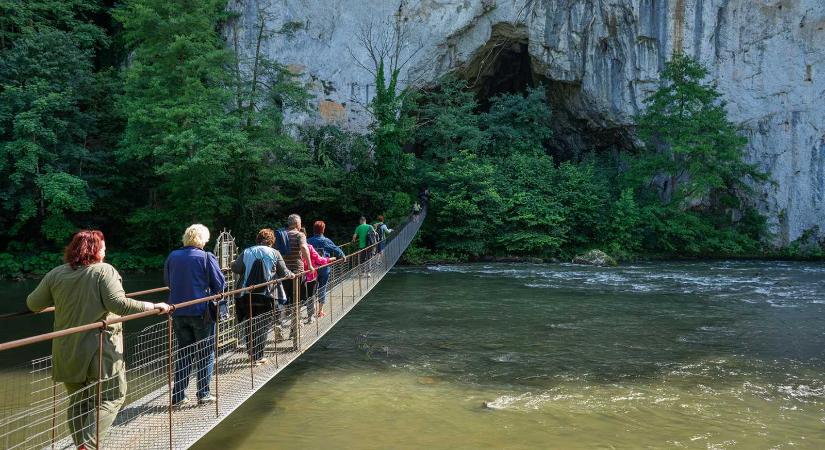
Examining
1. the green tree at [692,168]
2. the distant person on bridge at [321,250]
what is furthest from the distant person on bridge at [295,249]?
the green tree at [692,168]

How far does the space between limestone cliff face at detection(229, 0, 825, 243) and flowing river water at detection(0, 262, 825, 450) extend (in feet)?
38.5

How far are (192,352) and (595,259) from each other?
16.3 meters

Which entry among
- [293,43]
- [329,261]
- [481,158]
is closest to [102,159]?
[293,43]

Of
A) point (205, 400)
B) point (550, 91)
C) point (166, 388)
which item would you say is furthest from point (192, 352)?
point (550, 91)

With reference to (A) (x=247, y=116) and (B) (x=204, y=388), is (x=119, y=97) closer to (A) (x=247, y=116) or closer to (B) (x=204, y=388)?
(A) (x=247, y=116)

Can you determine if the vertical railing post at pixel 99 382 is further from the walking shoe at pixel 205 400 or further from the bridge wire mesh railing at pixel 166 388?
the walking shoe at pixel 205 400

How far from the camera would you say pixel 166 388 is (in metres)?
4.36

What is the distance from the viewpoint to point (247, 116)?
1744 cm

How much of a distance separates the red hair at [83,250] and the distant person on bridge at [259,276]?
1.88 m

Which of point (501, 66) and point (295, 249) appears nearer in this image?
point (295, 249)

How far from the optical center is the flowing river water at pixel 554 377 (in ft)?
15.1

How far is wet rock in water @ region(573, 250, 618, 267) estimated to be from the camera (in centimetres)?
1842

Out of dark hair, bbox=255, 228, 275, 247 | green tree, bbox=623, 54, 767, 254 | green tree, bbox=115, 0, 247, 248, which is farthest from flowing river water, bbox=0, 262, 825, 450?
green tree, bbox=623, 54, 767, 254

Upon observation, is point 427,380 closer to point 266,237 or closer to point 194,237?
point 266,237
